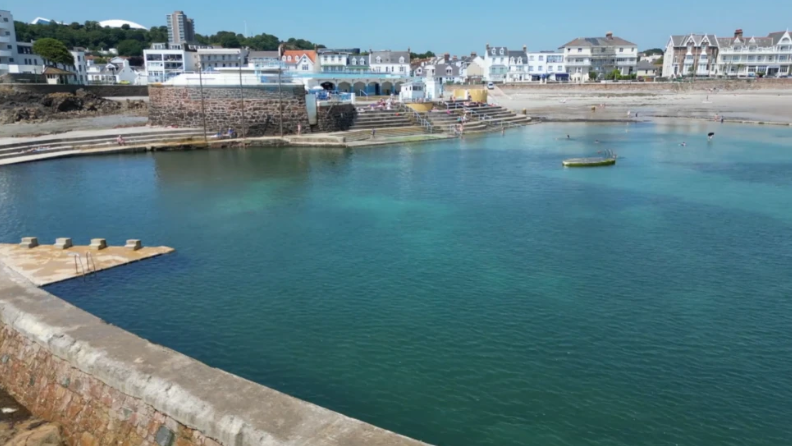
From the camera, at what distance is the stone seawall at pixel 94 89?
6738 cm

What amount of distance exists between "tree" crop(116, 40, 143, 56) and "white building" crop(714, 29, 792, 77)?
125 m

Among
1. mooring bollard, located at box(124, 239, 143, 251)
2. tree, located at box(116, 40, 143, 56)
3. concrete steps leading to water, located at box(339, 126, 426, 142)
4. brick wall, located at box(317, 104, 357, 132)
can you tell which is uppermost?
tree, located at box(116, 40, 143, 56)

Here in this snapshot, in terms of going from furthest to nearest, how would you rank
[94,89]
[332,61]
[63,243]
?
[332,61]
[94,89]
[63,243]

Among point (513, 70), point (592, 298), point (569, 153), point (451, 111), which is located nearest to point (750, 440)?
point (592, 298)

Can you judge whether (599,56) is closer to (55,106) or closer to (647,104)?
(647,104)

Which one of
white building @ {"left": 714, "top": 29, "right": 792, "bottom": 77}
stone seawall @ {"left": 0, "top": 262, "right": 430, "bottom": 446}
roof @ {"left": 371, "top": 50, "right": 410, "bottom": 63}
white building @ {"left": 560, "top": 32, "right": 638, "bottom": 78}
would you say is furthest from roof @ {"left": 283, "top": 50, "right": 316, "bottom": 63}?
white building @ {"left": 714, "top": 29, "right": 792, "bottom": 77}

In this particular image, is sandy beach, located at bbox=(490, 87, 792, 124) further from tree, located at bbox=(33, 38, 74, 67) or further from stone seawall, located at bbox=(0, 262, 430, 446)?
tree, located at bbox=(33, 38, 74, 67)

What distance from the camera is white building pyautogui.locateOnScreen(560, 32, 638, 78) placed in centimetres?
10438

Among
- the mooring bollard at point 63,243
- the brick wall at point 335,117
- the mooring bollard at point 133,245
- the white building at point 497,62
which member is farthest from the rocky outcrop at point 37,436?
the white building at point 497,62

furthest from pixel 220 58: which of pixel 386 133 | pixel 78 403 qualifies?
pixel 78 403

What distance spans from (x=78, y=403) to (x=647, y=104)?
8189 centimetres

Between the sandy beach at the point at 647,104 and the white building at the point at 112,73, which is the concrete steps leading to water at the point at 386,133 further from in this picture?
the white building at the point at 112,73

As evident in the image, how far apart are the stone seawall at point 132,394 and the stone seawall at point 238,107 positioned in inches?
1272

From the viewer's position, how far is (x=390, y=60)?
9706 centimetres
